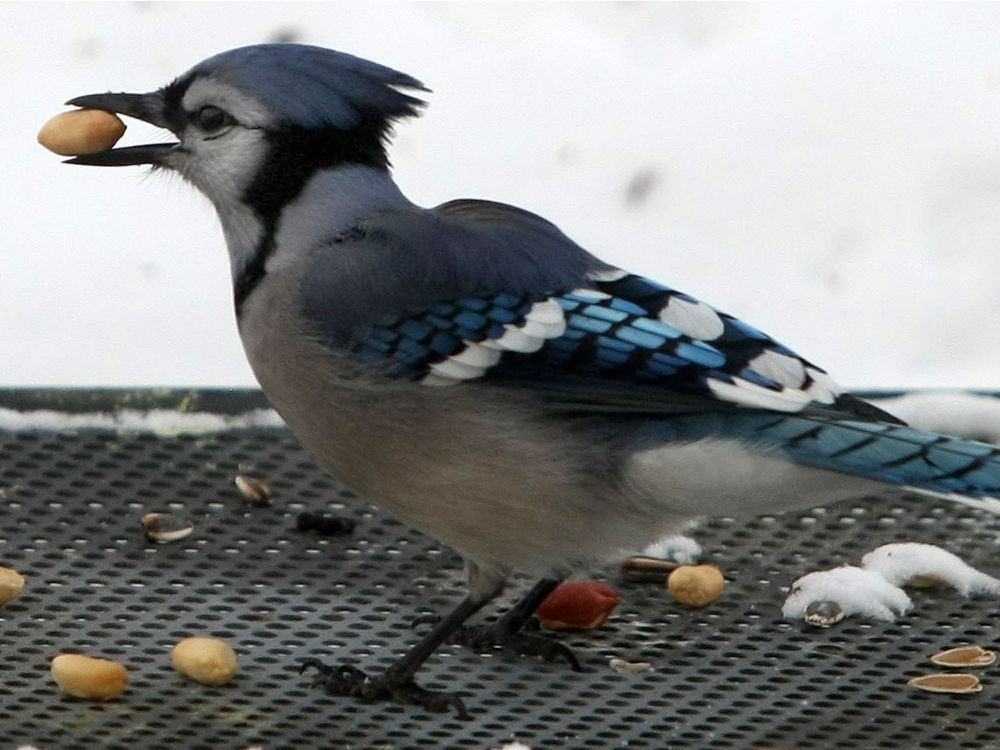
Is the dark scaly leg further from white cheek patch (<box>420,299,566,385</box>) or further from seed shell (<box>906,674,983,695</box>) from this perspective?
seed shell (<box>906,674,983,695</box>)

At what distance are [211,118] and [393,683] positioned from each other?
72 centimetres

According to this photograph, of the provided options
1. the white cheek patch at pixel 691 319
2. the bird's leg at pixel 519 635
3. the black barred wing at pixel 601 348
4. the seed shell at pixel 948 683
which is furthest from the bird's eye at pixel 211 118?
the seed shell at pixel 948 683

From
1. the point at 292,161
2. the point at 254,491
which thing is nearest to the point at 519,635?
the point at 254,491

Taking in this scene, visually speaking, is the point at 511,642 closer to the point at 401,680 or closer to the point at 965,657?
the point at 401,680

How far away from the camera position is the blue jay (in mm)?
2598

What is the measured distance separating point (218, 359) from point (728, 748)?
2.12m

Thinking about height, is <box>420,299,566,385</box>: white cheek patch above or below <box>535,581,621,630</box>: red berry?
above

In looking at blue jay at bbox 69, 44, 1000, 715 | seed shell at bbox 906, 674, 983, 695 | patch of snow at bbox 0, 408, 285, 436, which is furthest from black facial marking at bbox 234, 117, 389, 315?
seed shell at bbox 906, 674, 983, 695

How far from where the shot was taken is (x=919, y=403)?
11.2ft

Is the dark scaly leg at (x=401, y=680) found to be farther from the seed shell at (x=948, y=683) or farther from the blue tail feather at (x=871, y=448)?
the seed shell at (x=948, y=683)

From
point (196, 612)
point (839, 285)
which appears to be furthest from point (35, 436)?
point (839, 285)

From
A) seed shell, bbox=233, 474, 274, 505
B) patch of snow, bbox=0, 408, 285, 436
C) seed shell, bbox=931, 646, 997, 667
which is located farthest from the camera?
patch of snow, bbox=0, 408, 285, 436

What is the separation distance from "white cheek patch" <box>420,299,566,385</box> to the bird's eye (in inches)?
16.1

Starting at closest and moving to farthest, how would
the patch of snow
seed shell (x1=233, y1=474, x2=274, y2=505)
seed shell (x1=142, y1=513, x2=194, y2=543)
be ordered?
1. seed shell (x1=142, y1=513, x2=194, y2=543)
2. seed shell (x1=233, y1=474, x2=274, y2=505)
3. the patch of snow
